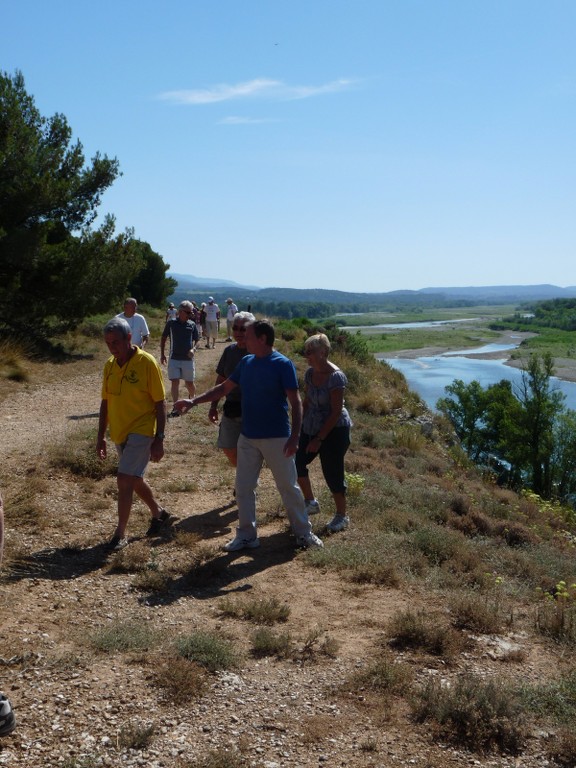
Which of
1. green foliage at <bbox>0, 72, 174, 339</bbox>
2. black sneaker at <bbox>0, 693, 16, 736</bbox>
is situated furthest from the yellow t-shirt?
green foliage at <bbox>0, 72, 174, 339</bbox>

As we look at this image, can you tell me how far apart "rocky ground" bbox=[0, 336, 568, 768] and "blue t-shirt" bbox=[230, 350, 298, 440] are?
112 centimetres

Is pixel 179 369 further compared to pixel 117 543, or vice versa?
pixel 179 369

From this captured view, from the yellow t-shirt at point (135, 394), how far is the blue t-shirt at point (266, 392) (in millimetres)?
673

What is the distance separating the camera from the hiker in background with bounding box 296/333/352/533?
6195 mm

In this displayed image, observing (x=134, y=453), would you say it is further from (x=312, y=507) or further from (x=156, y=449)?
(x=312, y=507)

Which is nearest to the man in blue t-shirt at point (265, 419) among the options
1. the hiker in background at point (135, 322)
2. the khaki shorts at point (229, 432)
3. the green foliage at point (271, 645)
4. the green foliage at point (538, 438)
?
the khaki shorts at point (229, 432)

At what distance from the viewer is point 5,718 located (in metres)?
3.18

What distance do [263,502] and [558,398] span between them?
36569mm

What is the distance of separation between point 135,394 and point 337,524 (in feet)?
7.52

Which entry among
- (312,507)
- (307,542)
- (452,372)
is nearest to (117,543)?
(307,542)

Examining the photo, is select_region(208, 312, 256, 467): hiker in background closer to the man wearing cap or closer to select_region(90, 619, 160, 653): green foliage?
select_region(90, 619, 160, 653): green foliage

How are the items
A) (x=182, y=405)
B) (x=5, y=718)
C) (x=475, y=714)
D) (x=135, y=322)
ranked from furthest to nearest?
(x=135, y=322) < (x=182, y=405) < (x=475, y=714) < (x=5, y=718)

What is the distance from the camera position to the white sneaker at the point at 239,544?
6033mm

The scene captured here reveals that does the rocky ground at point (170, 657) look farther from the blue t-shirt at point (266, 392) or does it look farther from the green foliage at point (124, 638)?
the blue t-shirt at point (266, 392)
